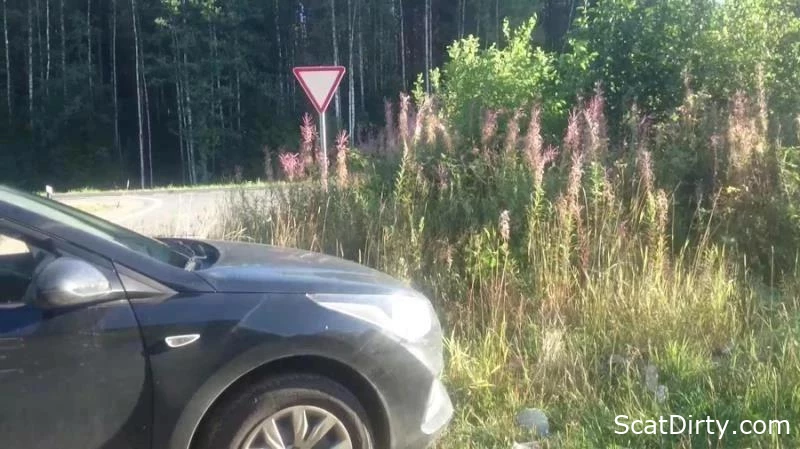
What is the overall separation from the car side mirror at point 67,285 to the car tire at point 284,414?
700 millimetres

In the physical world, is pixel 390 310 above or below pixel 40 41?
below

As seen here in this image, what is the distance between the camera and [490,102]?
34.8ft

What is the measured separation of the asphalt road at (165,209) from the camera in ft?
30.2

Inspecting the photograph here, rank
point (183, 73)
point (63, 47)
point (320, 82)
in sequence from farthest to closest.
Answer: point (63, 47) < point (183, 73) < point (320, 82)

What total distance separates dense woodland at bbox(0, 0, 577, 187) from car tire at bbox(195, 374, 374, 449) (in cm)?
3335

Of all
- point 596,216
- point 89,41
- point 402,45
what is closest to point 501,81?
point 596,216

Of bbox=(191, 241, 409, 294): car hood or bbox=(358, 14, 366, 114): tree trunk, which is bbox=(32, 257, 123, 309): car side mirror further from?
bbox=(358, 14, 366, 114): tree trunk

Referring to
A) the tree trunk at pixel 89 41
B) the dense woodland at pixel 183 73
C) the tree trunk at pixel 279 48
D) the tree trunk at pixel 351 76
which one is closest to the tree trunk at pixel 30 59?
the dense woodland at pixel 183 73

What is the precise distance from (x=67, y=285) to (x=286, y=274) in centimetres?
100

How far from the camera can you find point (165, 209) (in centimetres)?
1653

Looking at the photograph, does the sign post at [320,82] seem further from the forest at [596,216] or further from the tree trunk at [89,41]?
the tree trunk at [89,41]

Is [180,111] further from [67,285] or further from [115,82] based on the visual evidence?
[67,285]

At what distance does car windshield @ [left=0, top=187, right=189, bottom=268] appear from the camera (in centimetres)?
391

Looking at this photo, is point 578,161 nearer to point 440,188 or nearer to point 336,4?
point 440,188
